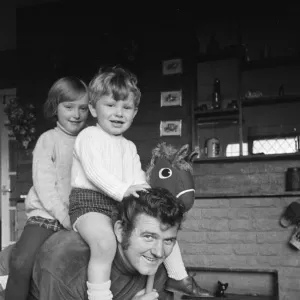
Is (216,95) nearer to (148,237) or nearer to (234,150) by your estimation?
(234,150)

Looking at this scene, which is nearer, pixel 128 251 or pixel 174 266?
pixel 128 251

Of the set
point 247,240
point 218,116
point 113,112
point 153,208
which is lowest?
point 247,240

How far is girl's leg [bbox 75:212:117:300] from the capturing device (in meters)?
1.36

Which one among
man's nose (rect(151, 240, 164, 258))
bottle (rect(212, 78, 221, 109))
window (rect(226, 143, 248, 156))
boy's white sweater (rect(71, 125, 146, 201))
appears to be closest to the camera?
man's nose (rect(151, 240, 164, 258))

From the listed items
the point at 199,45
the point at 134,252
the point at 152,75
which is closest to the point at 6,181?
the point at 152,75

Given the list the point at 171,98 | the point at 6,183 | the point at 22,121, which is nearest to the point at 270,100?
the point at 171,98

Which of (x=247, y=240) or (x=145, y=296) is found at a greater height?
(x=145, y=296)

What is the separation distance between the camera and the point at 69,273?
140 centimetres

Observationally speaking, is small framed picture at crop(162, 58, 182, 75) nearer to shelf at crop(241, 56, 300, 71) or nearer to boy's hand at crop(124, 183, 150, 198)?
shelf at crop(241, 56, 300, 71)

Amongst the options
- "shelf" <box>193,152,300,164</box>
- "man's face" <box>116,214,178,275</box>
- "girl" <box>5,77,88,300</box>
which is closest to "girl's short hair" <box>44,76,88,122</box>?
"girl" <box>5,77,88,300</box>

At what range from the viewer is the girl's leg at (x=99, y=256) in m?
1.36

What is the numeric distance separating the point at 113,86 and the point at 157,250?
0.56 meters

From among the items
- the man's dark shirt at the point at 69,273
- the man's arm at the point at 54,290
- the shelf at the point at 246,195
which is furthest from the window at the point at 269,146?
the man's arm at the point at 54,290

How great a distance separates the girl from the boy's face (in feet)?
0.73
